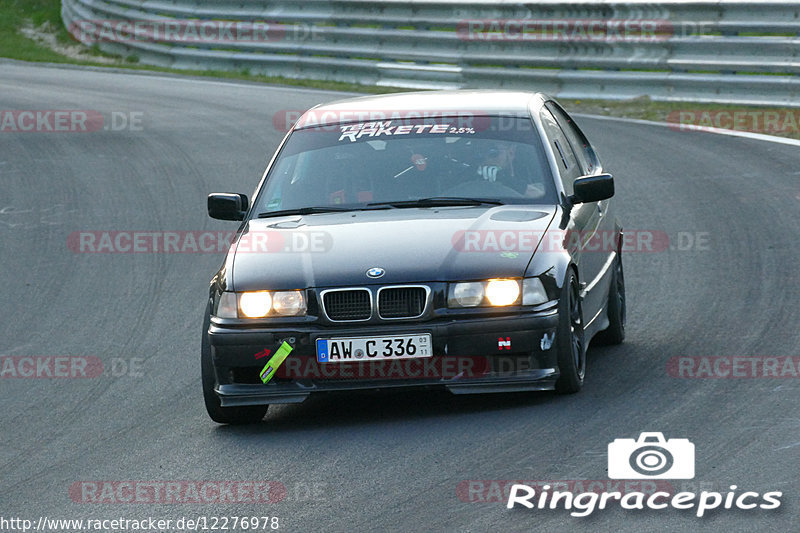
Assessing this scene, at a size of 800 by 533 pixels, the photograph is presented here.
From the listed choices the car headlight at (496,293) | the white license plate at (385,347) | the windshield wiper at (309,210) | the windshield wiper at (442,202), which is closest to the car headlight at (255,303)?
the white license plate at (385,347)

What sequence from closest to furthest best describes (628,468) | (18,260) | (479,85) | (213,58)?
(628,468)
(18,260)
(479,85)
(213,58)

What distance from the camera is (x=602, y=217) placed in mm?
8242

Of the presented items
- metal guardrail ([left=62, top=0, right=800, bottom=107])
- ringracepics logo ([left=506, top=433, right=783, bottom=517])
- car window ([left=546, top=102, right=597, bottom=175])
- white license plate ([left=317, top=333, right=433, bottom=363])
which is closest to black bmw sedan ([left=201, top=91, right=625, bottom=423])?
white license plate ([left=317, top=333, right=433, bottom=363])

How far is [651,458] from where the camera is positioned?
18.4 feet

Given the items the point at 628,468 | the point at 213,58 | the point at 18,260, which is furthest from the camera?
the point at 213,58

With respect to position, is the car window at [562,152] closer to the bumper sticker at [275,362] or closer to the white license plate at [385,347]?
the white license plate at [385,347]

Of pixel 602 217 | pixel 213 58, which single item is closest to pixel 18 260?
pixel 602 217

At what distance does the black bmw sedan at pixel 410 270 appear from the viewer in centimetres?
641

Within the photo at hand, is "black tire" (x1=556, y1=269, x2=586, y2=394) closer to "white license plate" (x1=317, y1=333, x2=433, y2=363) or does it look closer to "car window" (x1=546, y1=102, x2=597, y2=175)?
"white license plate" (x1=317, y1=333, x2=433, y2=363)

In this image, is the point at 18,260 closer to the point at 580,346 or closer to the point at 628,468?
the point at 580,346

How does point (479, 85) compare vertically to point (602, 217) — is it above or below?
below

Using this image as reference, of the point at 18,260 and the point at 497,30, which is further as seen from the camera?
the point at 497,30

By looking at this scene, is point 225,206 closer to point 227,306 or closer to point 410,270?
point 227,306

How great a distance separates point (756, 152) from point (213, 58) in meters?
12.2
